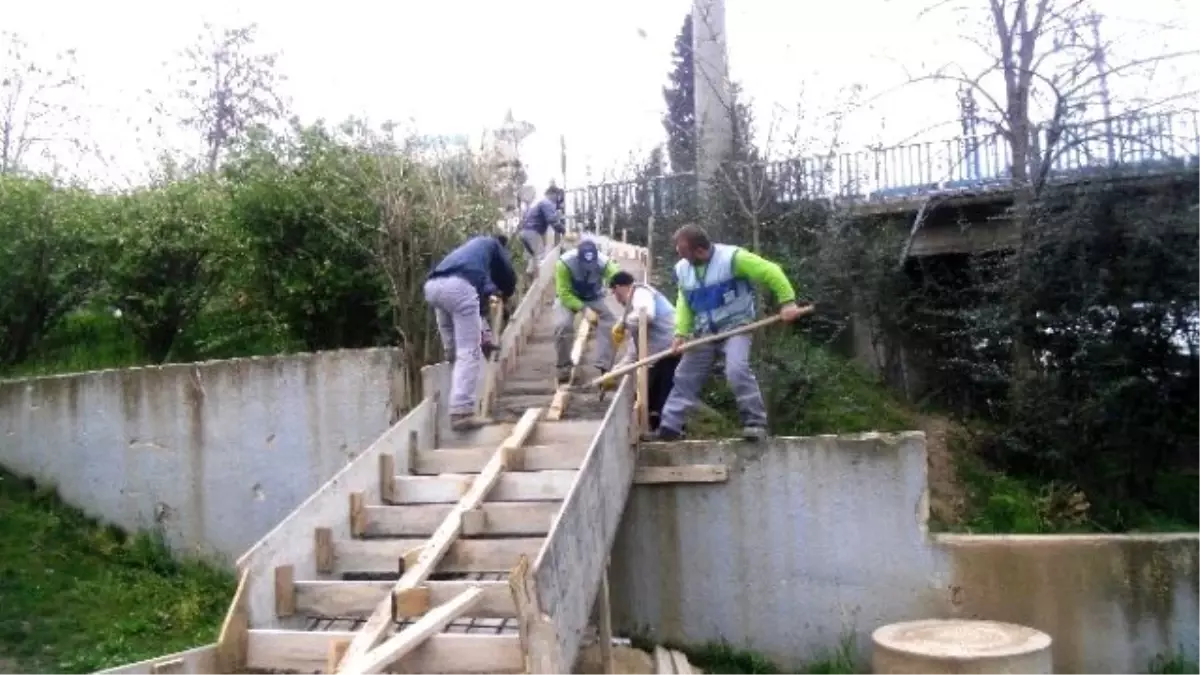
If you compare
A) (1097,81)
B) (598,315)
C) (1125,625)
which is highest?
(1097,81)

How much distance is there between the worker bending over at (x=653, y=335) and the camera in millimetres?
9320

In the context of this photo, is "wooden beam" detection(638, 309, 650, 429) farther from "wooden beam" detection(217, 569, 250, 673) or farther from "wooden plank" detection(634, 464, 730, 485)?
"wooden beam" detection(217, 569, 250, 673)

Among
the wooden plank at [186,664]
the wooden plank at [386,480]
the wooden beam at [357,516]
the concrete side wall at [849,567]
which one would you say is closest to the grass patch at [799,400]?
the concrete side wall at [849,567]

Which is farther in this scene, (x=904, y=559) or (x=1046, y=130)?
(x=1046, y=130)

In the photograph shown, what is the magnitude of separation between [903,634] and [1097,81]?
21.0ft

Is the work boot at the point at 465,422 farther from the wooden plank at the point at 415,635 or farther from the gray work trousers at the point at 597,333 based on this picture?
the wooden plank at the point at 415,635

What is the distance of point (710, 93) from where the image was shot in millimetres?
14922

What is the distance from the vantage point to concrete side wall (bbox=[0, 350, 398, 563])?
363 inches

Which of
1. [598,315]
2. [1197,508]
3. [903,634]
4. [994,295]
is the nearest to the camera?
[903,634]

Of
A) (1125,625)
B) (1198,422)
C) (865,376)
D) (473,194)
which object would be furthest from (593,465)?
(1198,422)

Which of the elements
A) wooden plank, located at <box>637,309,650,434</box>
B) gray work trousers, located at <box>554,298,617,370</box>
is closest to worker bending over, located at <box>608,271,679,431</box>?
wooden plank, located at <box>637,309,650,434</box>

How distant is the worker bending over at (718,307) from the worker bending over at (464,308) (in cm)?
145

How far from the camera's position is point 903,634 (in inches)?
297

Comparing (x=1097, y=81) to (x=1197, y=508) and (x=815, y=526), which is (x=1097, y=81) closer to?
(x=1197, y=508)
